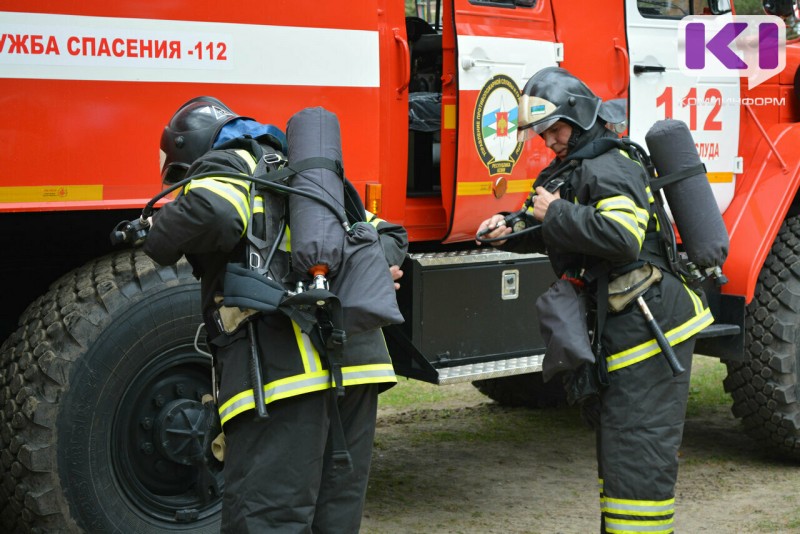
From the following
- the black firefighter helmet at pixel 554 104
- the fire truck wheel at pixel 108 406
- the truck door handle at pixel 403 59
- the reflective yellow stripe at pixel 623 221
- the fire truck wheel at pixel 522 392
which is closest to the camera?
the reflective yellow stripe at pixel 623 221

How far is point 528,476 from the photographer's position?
5.89 meters

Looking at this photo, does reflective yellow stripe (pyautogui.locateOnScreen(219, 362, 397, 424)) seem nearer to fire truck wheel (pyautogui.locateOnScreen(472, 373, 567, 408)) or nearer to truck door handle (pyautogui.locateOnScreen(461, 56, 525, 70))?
truck door handle (pyautogui.locateOnScreen(461, 56, 525, 70))

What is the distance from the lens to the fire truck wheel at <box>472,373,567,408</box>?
714 cm

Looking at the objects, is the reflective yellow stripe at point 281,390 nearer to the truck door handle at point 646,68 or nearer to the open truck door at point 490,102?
the open truck door at point 490,102

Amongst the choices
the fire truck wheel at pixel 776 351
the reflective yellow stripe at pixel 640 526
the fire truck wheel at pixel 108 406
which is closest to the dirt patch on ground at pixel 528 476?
the fire truck wheel at pixel 776 351

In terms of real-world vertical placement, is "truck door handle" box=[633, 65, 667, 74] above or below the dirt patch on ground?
above

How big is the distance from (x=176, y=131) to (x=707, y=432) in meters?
4.55

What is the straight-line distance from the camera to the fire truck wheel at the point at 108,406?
4000mm

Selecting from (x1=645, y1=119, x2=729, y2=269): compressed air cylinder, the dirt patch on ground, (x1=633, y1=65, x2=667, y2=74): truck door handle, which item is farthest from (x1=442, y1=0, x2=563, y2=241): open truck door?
the dirt patch on ground

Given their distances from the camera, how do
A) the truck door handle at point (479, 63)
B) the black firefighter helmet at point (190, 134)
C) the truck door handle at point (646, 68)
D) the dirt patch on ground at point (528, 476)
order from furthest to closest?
the truck door handle at point (646, 68) < the dirt patch on ground at point (528, 476) < the truck door handle at point (479, 63) < the black firefighter helmet at point (190, 134)

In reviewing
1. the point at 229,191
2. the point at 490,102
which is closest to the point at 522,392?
the point at 490,102

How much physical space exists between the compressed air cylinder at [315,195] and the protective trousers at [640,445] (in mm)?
1207

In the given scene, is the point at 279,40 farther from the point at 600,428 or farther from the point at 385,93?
the point at 600,428

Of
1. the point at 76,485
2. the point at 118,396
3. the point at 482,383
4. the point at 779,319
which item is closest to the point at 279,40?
the point at 118,396
